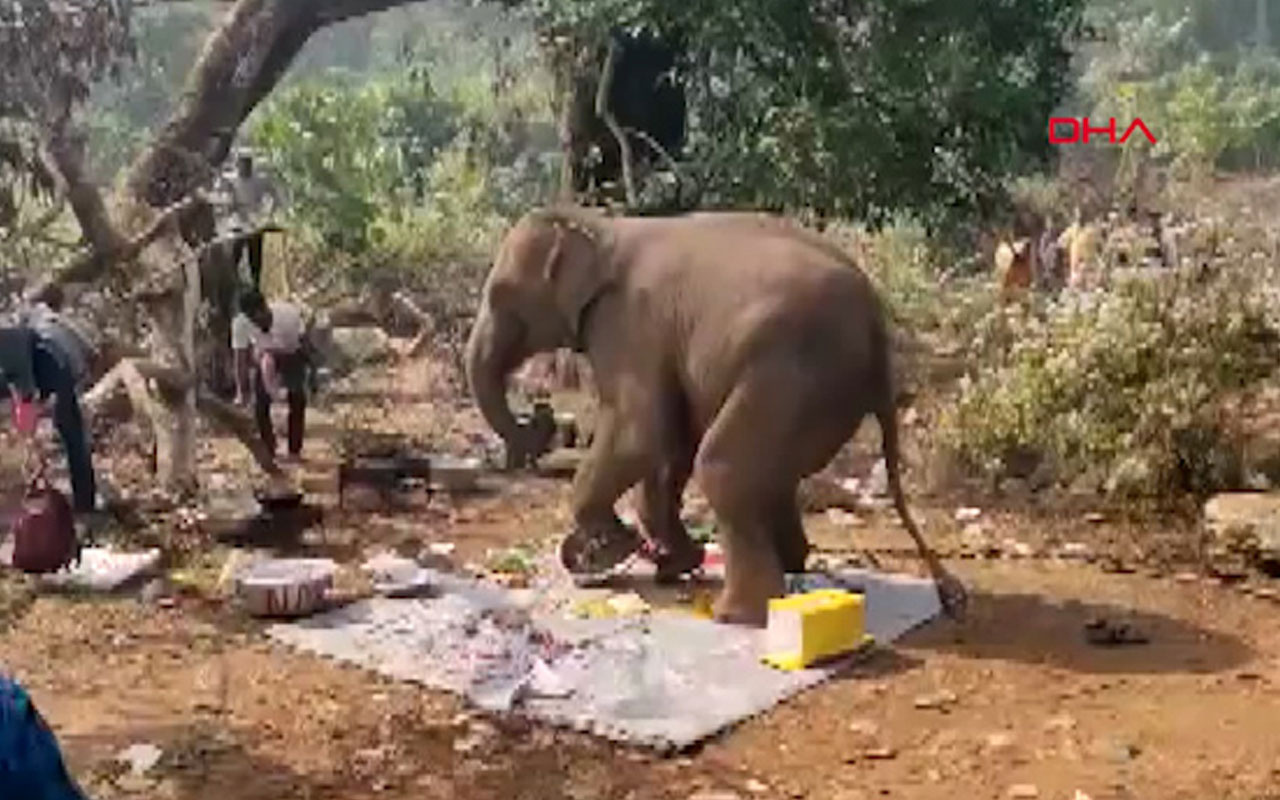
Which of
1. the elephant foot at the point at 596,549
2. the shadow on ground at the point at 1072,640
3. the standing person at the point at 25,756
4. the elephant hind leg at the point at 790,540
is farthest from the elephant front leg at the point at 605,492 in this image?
the standing person at the point at 25,756

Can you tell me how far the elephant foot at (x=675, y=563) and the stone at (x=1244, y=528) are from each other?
7.08 ft

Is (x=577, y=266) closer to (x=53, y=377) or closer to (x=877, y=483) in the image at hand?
(x=53, y=377)

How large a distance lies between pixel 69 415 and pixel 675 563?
110 inches

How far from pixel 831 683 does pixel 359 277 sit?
28.9 ft

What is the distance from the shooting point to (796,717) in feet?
19.0

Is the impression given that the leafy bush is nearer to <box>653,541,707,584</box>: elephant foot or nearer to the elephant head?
<box>653,541,707,584</box>: elephant foot

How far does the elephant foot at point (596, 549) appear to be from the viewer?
24.0 ft

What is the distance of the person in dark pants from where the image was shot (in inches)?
307

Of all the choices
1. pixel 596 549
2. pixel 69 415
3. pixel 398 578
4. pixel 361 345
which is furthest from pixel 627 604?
pixel 361 345

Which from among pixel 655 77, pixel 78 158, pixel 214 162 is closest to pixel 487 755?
pixel 78 158

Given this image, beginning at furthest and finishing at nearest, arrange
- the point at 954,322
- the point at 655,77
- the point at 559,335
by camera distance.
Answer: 1. the point at 655,77
2. the point at 954,322
3. the point at 559,335

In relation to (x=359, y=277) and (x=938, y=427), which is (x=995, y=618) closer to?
(x=938, y=427)

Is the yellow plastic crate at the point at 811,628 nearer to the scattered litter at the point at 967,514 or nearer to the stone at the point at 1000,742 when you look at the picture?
the stone at the point at 1000,742

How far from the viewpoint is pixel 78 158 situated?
30.4ft
